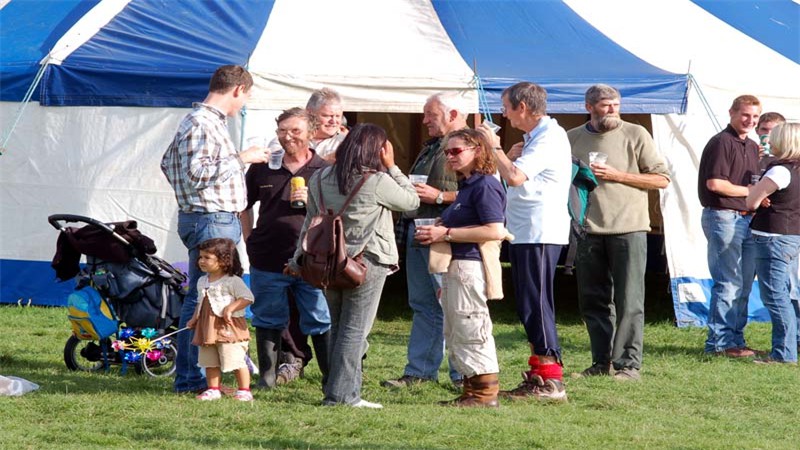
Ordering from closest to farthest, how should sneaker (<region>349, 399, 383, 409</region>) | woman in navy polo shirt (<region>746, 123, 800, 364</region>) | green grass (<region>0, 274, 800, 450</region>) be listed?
green grass (<region>0, 274, 800, 450</region>) → sneaker (<region>349, 399, 383, 409</region>) → woman in navy polo shirt (<region>746, 123, 800, 364</region>)

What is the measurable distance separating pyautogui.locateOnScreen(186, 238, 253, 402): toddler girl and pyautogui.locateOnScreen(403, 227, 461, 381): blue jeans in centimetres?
103

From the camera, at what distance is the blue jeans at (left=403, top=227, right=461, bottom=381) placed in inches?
265

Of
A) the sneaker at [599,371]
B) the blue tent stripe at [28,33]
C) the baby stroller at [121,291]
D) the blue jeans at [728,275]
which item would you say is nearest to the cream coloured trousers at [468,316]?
the sneaker at [599,371]

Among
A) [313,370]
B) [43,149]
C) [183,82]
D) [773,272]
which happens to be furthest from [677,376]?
[43,149]

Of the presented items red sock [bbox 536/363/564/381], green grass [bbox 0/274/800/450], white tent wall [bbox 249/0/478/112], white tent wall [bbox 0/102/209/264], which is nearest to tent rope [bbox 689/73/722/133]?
white tent wall [bbox 249/0/478/112]

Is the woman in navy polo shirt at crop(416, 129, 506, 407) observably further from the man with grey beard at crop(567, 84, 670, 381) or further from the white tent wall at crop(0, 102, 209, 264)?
the white tent wall at crop(0, 102, 209, 264)

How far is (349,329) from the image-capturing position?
5.77 metres

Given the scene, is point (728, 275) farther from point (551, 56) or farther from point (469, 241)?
point (469, 241)

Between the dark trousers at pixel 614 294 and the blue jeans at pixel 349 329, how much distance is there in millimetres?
1722

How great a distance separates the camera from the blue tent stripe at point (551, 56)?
29.6 feet

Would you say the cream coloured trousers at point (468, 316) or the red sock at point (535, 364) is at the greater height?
the cream coloured trousers at point (468, 316)

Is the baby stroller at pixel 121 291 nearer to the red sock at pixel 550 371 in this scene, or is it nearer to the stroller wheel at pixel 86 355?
the stroller wheel at pixel 86 355

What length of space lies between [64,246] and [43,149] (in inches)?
111

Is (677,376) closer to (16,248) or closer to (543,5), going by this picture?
(543,5)
